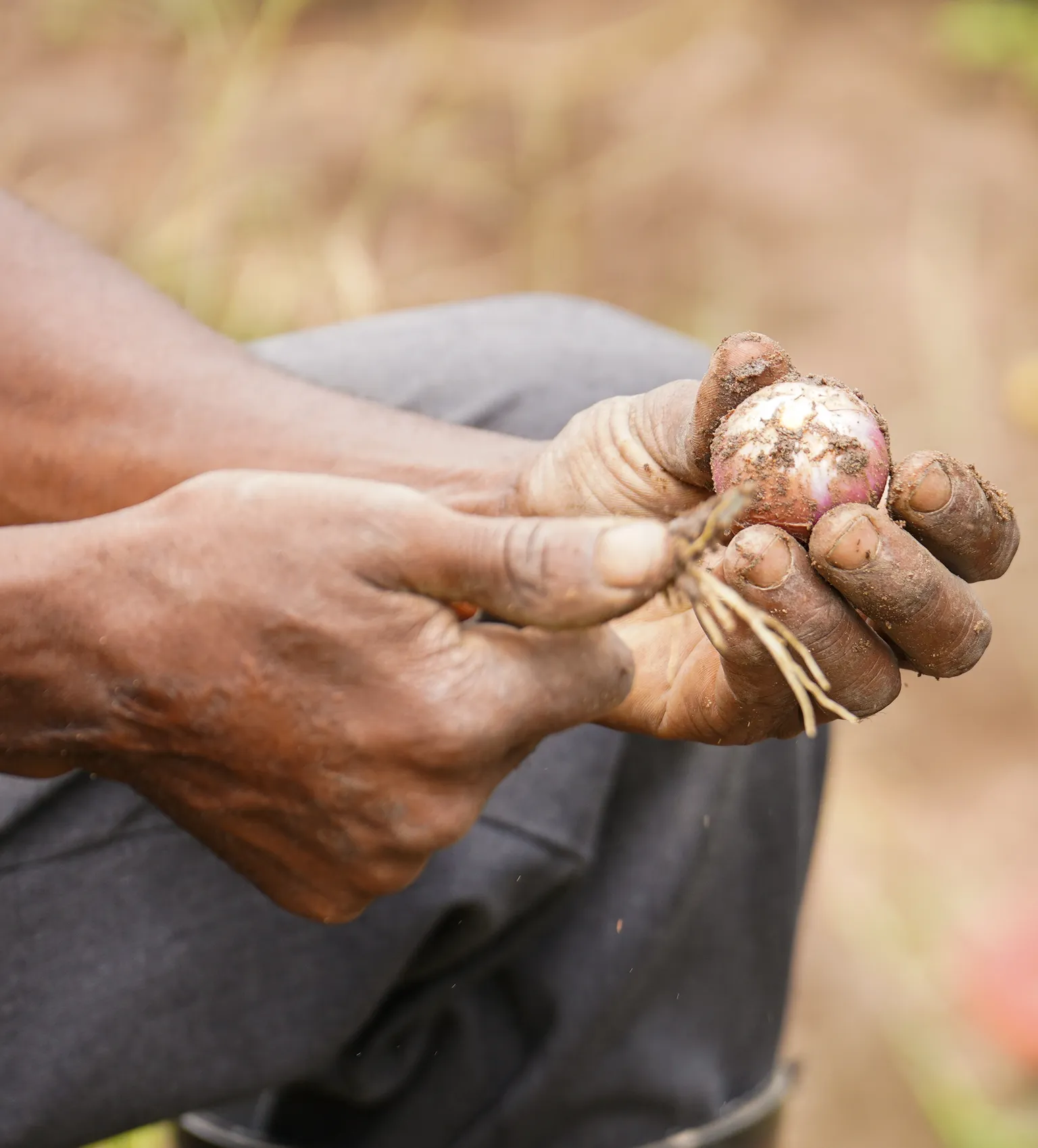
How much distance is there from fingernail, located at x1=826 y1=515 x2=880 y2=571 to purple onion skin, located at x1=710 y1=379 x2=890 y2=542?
14 cm

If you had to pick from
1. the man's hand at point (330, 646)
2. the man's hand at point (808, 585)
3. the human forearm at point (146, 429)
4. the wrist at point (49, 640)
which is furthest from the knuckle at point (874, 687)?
the wrist at point (49, 640)

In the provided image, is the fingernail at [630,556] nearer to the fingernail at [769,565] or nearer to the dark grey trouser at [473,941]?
the fingernail at [769,565]

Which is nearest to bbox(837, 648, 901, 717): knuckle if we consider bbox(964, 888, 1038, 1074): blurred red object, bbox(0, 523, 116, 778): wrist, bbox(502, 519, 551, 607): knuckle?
bbox(502, 519, 551, 607): knuckle

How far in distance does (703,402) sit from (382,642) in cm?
45

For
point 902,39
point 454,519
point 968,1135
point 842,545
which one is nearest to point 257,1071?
point 454,519

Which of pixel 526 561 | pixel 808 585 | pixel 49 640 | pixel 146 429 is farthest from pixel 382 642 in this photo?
pixel 146 429

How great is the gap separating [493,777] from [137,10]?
15.4 ft

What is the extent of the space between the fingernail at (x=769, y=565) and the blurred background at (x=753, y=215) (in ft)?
6.28

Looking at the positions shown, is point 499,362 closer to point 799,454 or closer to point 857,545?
point 799,454

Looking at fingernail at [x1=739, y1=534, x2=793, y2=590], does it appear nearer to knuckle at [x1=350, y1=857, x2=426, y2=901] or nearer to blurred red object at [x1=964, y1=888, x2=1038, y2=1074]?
knuckle at [x1=350, y1=857, x2=426, y2=901]

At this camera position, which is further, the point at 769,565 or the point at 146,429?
the point at 146,429

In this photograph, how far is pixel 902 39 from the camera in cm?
445

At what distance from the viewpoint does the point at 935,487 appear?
114 centimetres

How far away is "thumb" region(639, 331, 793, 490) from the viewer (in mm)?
1258
